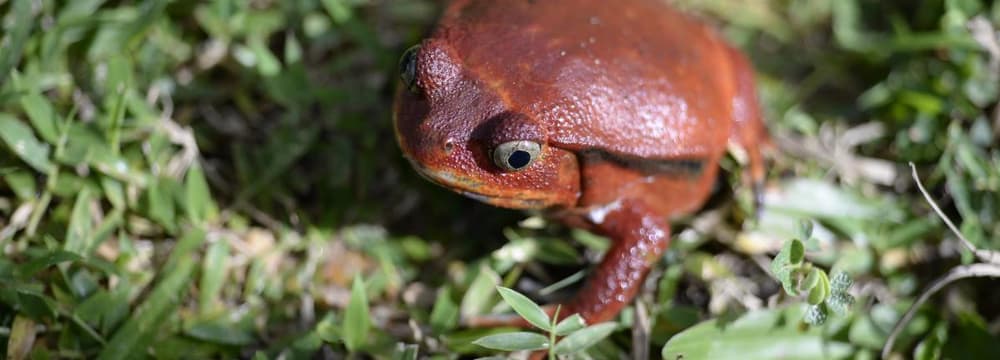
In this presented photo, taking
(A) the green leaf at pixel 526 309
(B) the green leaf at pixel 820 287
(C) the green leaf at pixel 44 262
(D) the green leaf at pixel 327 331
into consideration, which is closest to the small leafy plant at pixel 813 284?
(B) the green leaf at pixel 820 287

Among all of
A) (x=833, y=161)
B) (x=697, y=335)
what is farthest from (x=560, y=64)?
(x=833, y=161)

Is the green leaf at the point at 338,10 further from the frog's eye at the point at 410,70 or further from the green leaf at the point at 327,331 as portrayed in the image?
the green leaf at the point at 327,331

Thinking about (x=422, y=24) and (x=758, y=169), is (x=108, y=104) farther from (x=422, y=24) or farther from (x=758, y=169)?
(x=758, y=169)

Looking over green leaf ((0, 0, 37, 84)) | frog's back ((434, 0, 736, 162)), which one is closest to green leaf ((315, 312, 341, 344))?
frog's back ((434, 0, 736, 162))

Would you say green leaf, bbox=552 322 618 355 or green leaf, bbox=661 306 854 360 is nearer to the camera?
green leaf, bbox=552 322 618 355

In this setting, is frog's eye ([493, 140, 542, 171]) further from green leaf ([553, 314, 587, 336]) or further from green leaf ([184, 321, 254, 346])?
green leaf ([184, 321, 254, 346])

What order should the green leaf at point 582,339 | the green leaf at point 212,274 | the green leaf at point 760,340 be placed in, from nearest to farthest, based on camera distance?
the green leaf at point 582,339
the green leaf at point 760,340
the green leaf at point 212,274
